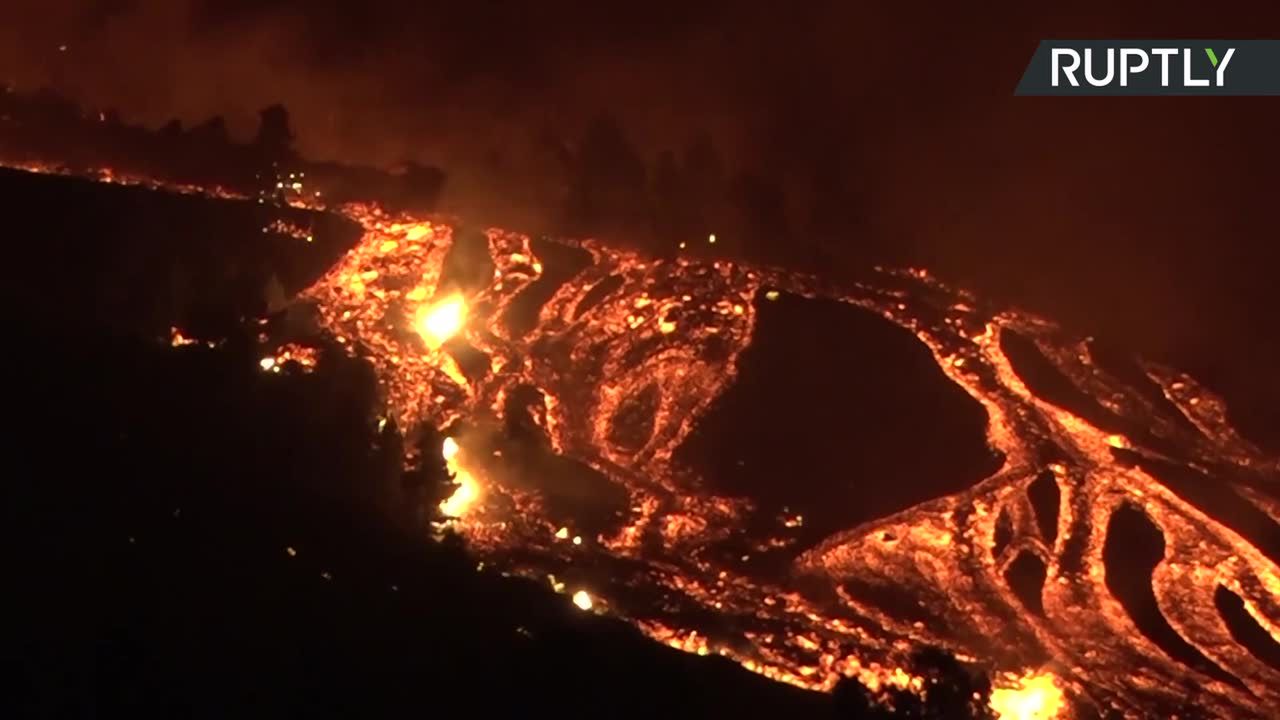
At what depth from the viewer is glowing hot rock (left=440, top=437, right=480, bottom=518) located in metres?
19.9

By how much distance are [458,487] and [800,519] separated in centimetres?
527

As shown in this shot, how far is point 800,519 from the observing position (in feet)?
70.2

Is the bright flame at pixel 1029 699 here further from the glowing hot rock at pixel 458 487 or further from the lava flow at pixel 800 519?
the glowing hot rock at pixel 458 487

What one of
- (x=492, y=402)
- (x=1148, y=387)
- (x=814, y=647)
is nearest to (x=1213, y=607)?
(x=814, y=647)

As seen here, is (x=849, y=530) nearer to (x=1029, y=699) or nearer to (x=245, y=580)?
(x=1029, y=699)

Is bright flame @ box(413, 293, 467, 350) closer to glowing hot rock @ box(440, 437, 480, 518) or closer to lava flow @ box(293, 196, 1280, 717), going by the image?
lava flow @ box(293, 196, 1280, 717)

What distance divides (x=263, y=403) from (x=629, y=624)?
6.07 meters

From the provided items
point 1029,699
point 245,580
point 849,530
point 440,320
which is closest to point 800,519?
point 849,530

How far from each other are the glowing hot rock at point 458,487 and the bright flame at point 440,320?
4.16 metres

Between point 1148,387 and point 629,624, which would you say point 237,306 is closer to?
point 629,624

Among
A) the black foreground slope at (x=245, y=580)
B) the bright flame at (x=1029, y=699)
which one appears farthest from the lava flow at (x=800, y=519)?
the black foreground slope at (x=245, y=580)

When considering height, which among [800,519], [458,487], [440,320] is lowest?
[458,487]

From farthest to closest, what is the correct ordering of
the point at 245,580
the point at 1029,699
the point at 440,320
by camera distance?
the point at 440,320 → the point at 1029,699 → the point at 245,580

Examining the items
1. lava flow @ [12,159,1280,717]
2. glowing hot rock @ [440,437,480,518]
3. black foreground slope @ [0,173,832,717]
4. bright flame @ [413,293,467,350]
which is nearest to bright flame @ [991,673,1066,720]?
lava flow @ [12,159,1280,717]
